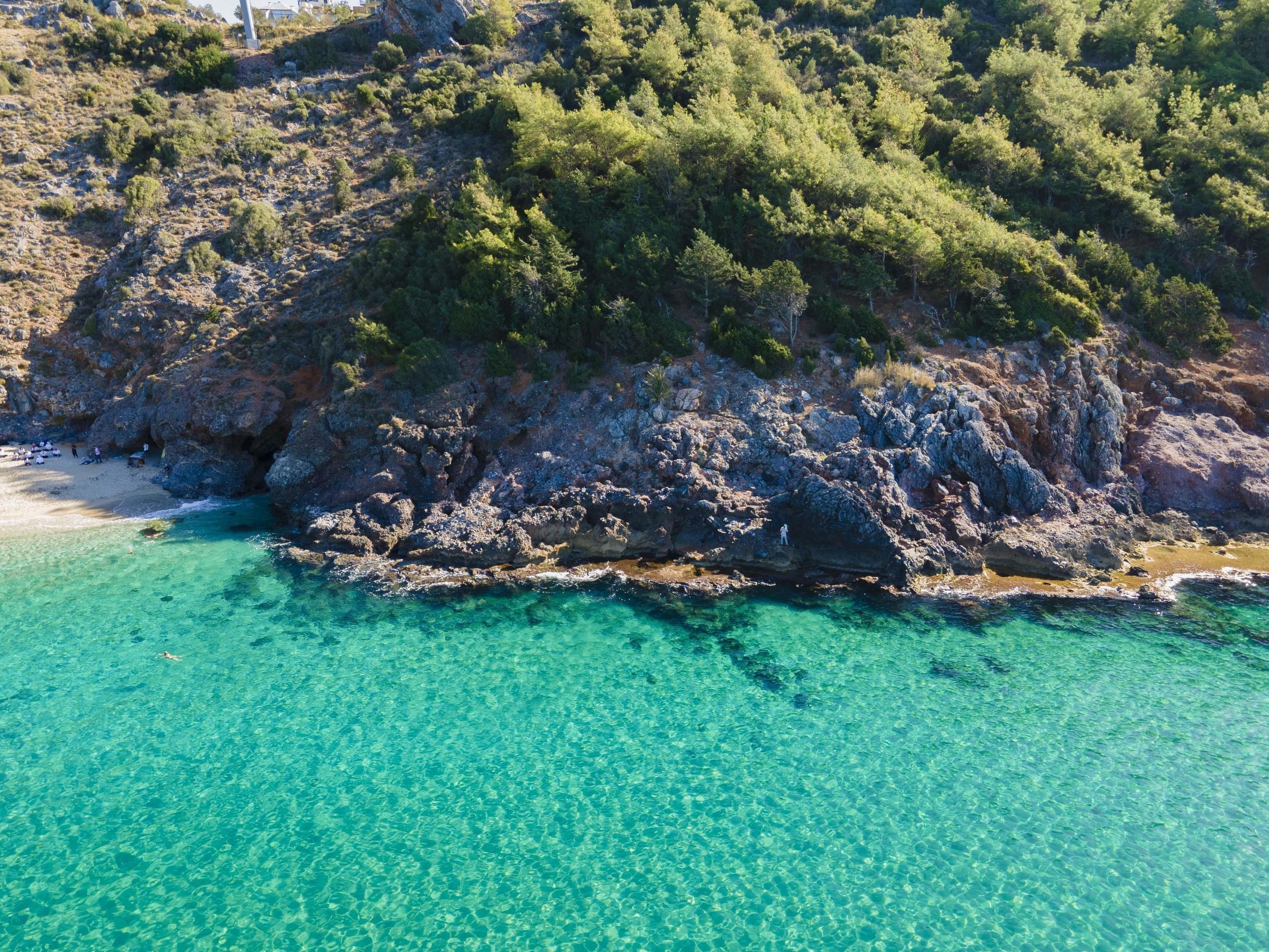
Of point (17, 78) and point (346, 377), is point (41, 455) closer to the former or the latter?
point (346, 377)

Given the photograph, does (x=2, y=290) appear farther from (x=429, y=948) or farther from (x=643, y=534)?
(x=429, y=948)

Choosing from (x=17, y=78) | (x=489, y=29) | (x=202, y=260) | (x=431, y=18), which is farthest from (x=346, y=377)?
(x=17, y=78)

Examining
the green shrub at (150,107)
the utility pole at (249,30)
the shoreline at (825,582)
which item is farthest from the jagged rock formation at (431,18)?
the shoreline at (825,582)

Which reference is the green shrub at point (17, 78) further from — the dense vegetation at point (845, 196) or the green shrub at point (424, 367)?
the green shrub at point (424, 367)

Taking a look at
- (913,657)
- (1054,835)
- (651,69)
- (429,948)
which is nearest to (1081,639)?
(913,657)

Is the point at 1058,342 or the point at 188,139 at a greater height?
the point at 188,139

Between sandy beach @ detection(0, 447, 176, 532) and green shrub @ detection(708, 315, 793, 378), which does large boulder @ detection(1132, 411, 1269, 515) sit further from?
sandy beach @ detection(0, 447, 176, 532)
